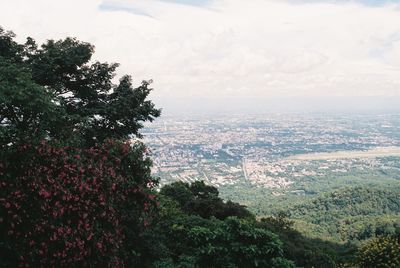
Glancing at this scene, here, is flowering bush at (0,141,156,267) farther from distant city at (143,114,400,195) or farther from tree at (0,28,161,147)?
distant city at (143,114,400,195)

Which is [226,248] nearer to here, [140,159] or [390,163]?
[140,159]

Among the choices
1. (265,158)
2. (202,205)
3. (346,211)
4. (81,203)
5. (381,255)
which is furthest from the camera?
(265,158)

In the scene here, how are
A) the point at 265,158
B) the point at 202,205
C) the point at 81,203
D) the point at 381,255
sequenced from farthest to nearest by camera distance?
the point at 265,158, the point at 202,205, the point at 381,255, the point at 81,203

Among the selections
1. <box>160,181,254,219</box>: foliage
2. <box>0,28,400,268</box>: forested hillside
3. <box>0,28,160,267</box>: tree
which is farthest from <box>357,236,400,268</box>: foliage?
<box>0,28,160,267</box>: tree

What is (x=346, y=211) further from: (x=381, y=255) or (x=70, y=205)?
(x=70, y=205)

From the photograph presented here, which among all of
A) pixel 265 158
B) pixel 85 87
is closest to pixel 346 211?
pixel 85 87

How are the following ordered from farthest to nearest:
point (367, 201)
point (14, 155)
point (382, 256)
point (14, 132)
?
point (367, 201)
point (382, 256)
point (14, 132)
point (14, 155)

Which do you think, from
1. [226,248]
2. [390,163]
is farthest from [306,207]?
[390,163]

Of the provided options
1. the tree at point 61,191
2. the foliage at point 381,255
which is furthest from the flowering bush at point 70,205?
the foliage at point 381,255
